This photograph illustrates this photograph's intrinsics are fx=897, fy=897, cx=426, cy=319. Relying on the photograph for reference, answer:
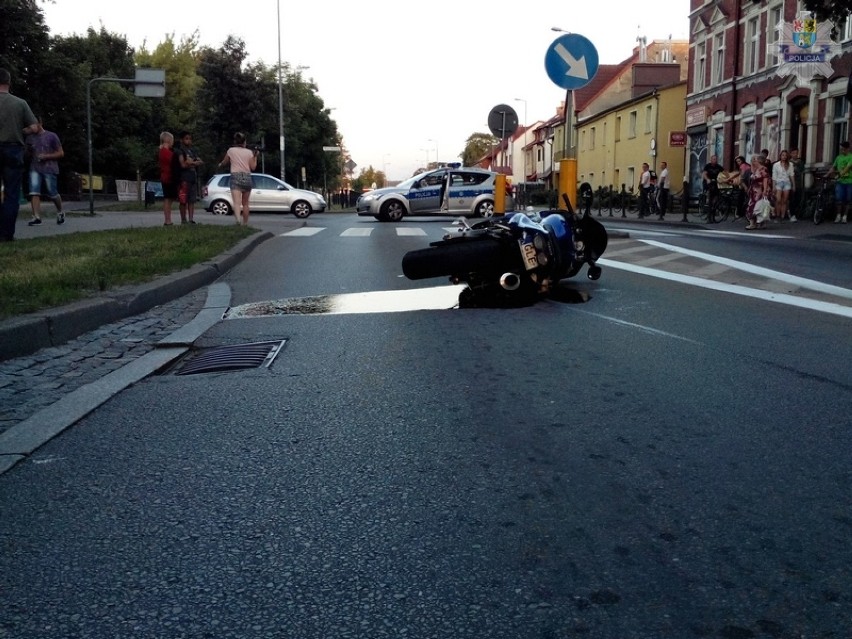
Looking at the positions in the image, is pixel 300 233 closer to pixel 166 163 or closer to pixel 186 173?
pixel 186 173

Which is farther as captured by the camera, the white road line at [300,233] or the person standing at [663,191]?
the person standing at [663,191]

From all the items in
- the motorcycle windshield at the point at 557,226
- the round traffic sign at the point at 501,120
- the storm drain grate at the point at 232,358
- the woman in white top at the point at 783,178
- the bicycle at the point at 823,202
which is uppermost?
the round traffic sign at the point at 501,120

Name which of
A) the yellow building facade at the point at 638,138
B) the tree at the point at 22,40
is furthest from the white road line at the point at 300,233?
the yellow building facade at the point at 638,138

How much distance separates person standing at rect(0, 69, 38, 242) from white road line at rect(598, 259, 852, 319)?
723 centimetres

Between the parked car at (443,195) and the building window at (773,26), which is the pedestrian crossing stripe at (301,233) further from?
the building window at (773,26)

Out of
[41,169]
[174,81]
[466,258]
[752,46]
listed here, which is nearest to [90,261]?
[466,258]

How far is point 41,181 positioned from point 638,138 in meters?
39.2

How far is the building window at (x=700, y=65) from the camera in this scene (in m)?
38.0

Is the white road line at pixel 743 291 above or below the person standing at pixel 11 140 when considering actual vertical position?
below

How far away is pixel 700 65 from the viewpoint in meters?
38.5

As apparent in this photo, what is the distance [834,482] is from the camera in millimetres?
3145

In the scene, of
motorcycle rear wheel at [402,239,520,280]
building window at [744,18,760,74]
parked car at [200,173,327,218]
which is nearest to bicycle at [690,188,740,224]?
building window at [744,18,760,74]

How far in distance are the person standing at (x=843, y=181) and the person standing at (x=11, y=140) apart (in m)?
16.8

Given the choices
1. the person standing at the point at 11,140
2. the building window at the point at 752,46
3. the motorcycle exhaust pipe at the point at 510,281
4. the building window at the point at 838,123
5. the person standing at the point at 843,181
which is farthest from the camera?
the building window at the point at 752,46
